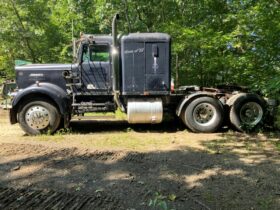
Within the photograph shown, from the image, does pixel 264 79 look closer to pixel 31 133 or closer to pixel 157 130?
pixel 157 130

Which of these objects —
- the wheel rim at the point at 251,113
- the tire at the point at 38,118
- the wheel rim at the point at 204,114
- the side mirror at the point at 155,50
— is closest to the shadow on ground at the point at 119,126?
the wheel rim at the point at 204,114

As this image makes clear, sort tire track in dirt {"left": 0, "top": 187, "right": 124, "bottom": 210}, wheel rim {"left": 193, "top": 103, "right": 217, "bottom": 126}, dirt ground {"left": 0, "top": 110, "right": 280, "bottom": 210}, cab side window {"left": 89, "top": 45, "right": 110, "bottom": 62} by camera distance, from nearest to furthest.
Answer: tire track in dirt {"left": 0, "top": 187, "right": 124, "bottom": 210}, dirt ground {"left": 0, "top": 110, "right": 280, "bottom": 210}, cab side window {"left": 89, "top": 45, "right": 110, "bottom": 62}, wheel rim {"left": 193, "top": 103, "right": 217, "bottom": 126}

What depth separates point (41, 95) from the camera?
8398 millimetres

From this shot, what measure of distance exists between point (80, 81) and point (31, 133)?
1.69 metres

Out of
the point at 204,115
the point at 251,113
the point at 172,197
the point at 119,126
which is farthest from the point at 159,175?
the point at 119,126

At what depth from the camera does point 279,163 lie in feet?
19.0

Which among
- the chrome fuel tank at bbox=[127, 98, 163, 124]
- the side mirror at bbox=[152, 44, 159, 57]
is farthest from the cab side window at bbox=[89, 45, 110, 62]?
the chrome fuel tank at bbox=[127, 98, 163, 124]

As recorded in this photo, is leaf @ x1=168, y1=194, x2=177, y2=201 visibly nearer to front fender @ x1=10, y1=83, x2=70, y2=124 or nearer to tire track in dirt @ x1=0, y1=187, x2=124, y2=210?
tire track in dirt @ x1=0, y1=187, x2=124, y2=210

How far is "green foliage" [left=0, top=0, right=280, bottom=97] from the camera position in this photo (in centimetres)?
945

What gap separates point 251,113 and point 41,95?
5128mm

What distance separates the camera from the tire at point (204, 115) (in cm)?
867

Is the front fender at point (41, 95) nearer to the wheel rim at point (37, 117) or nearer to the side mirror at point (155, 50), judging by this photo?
the wheel rim at point (37, 117)

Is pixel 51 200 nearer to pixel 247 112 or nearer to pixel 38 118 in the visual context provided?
pixel 38 118

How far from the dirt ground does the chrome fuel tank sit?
1.21ft
